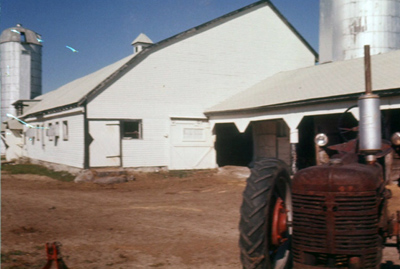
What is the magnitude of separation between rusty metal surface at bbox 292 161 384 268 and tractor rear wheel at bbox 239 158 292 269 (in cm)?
32

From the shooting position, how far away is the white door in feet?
67.9

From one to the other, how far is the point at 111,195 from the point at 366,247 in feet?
36.4

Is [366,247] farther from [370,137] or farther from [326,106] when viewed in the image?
[326,106]

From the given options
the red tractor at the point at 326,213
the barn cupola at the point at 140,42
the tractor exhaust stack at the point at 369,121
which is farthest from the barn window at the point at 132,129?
the tractor exhaust stack at the point at 369,121

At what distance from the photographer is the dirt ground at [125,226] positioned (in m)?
6.23

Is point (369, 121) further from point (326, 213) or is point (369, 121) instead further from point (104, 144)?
point (104, 144)

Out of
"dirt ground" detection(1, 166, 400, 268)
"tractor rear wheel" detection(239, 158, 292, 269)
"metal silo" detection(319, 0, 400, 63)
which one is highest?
"metal silo" detection(319, 0, 400, 63)

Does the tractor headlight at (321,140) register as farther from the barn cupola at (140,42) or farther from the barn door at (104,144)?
the barn cupola at (140,42)

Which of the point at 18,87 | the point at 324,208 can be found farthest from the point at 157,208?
A: the point at 18,87

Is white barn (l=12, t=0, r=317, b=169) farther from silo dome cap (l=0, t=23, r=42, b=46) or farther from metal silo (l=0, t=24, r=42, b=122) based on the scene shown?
silo dome cap (l=0, t=23, r=42, b=46)

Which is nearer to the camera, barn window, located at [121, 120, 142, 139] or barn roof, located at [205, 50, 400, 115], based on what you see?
barn roof, located at [205, 50, 400, 115]

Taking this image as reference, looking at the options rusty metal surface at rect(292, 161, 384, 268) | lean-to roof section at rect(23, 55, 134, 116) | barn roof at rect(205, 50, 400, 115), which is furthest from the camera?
lean-to roof section at rect(23, 55, 134, 116)

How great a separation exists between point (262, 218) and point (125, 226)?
16.5 feet

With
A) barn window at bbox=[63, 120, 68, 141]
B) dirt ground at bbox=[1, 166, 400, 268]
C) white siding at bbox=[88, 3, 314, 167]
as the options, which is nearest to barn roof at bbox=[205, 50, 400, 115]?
white siding at bbox=[88, 3, 314, 167]
